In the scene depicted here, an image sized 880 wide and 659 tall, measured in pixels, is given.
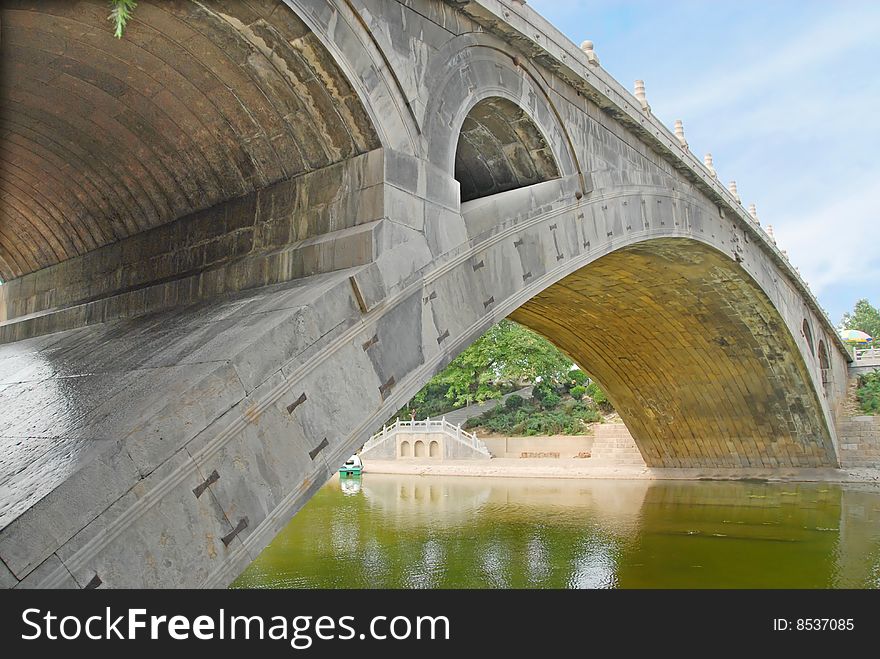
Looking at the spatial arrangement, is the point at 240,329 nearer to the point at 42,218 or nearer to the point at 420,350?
the point at 420,350

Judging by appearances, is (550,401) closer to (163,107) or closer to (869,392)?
(869,392)

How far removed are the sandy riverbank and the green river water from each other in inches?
83.4

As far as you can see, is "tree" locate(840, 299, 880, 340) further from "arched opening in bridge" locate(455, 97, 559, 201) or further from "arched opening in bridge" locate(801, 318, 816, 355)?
"arched opening in bridge" locate(455, 97, 559, 201)

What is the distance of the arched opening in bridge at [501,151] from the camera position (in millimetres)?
8719

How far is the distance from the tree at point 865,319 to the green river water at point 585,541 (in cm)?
5591

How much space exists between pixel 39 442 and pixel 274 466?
149 centimetres

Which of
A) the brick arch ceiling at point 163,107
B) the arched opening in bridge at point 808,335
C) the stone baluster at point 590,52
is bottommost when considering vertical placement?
the arched opening in bridge at point 808,335

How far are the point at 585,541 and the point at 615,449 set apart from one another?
57.4ft

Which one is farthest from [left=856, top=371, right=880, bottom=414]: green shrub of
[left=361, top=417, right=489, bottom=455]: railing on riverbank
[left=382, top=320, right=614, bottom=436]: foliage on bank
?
[left=361, top=417, right=489, bottom=455]: railing on riverbank

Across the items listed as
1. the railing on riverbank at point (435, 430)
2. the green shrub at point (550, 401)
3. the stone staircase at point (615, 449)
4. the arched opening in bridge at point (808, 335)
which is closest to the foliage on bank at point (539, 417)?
the green shrub at point (550, 401)

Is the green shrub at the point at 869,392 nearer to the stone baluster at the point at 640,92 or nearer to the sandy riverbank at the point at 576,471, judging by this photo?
the sandy riverbank at the point at 576,471

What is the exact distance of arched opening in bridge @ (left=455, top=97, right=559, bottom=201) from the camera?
8.72 meters
